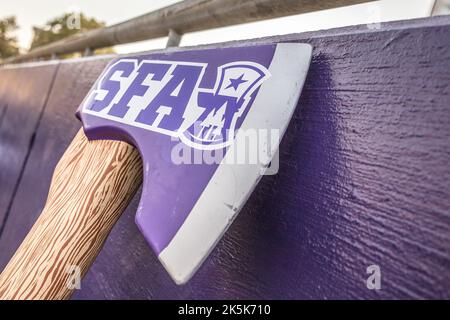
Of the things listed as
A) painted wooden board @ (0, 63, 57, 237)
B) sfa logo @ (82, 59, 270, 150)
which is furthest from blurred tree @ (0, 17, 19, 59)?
sfa logo @ (82, 59, 270, 150)

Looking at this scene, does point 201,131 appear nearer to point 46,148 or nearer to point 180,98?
point 180,98

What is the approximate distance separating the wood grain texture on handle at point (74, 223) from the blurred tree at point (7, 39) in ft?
44.3

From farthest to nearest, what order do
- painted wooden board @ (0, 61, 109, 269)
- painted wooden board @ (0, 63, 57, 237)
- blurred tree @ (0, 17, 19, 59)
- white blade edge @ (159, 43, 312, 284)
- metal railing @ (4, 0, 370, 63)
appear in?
1. blurred tree @ (0, 17, 19, 59)
2. painted wooden board @ (0, 63, 57, 237)
3. painted wooden board @ (0, 61, 109, 269)
4. metal railing @ (4, 0, 370, 63)
5. white blade edge @ (159, 43, 312, 284)

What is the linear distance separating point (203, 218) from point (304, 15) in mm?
450

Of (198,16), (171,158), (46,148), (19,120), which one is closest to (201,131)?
(171,158)

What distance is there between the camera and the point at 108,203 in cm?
41

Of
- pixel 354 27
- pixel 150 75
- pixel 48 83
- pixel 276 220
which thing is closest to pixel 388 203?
pixel 276 220

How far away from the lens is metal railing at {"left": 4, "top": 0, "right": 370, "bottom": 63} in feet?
1.85

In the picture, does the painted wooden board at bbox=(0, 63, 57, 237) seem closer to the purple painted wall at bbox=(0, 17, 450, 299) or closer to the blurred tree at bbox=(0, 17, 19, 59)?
the purple painted wall at bbox=(0, 17, 450, 299)

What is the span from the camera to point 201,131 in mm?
359

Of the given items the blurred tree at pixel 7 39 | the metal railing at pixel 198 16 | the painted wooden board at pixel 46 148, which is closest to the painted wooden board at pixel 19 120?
the painted wooden board at pixel 46 148

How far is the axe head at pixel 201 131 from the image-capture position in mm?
301

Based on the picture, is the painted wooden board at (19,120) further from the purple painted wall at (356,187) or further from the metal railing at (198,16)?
the purple painted wall at (356,187)
